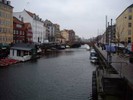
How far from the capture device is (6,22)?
74.9 metres

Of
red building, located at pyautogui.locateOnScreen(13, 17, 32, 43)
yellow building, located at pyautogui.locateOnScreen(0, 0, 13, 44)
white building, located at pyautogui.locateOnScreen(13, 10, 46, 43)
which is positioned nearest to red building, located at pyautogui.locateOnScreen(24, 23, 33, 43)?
red building, located at pyautogui.locateOnScreen(13, 17, 32, 43)

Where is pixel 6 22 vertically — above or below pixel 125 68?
above

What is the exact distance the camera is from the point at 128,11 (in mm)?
85000

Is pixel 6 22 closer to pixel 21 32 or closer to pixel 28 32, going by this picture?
pixel 21 32

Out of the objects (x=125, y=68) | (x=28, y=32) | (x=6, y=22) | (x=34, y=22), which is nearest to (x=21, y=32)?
(x=28, y=32)

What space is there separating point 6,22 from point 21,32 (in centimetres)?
1492

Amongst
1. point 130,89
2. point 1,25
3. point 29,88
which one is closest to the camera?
point 130,89

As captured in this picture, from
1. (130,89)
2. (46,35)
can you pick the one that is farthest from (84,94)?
(46,35)

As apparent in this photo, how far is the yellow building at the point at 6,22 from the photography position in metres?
72.3

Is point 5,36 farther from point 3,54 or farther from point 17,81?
point 17,81

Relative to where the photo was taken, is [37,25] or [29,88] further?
[37,25]

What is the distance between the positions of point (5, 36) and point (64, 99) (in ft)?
182

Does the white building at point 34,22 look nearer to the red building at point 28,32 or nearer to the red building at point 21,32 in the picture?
the red building at point 28,32

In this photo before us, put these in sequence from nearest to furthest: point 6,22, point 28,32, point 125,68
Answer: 1. point 125,68
2. point 6,22
3. point 28,32
